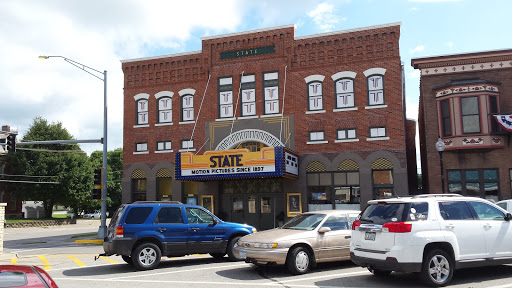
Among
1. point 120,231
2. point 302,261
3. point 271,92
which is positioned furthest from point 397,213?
point 271,92

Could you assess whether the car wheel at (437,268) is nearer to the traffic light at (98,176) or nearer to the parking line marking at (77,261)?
the parking line marking at (77,261)

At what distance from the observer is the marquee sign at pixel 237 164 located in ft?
74.2

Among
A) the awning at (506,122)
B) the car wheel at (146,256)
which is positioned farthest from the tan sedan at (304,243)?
the awning at (506,122)

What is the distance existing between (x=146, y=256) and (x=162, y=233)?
76 centimetres

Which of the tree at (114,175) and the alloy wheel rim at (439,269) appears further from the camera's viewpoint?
the tree at (114,175)

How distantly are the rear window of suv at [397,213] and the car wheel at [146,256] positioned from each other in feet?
19.8

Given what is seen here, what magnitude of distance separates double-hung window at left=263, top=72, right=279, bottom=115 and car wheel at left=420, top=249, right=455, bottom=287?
17964mm

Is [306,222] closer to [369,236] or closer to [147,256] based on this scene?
[369,236]

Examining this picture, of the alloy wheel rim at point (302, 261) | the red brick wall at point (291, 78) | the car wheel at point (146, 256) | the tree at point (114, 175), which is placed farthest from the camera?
the tree at point (114, 175)

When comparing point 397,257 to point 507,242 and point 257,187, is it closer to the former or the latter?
point 507,242

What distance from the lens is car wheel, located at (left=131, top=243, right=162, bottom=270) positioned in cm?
1238

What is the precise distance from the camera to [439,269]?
9094mm

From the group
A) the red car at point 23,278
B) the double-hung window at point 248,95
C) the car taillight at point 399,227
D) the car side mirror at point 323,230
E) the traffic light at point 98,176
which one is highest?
the double-hung window at point 248,95

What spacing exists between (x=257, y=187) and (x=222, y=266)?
1341 cm
